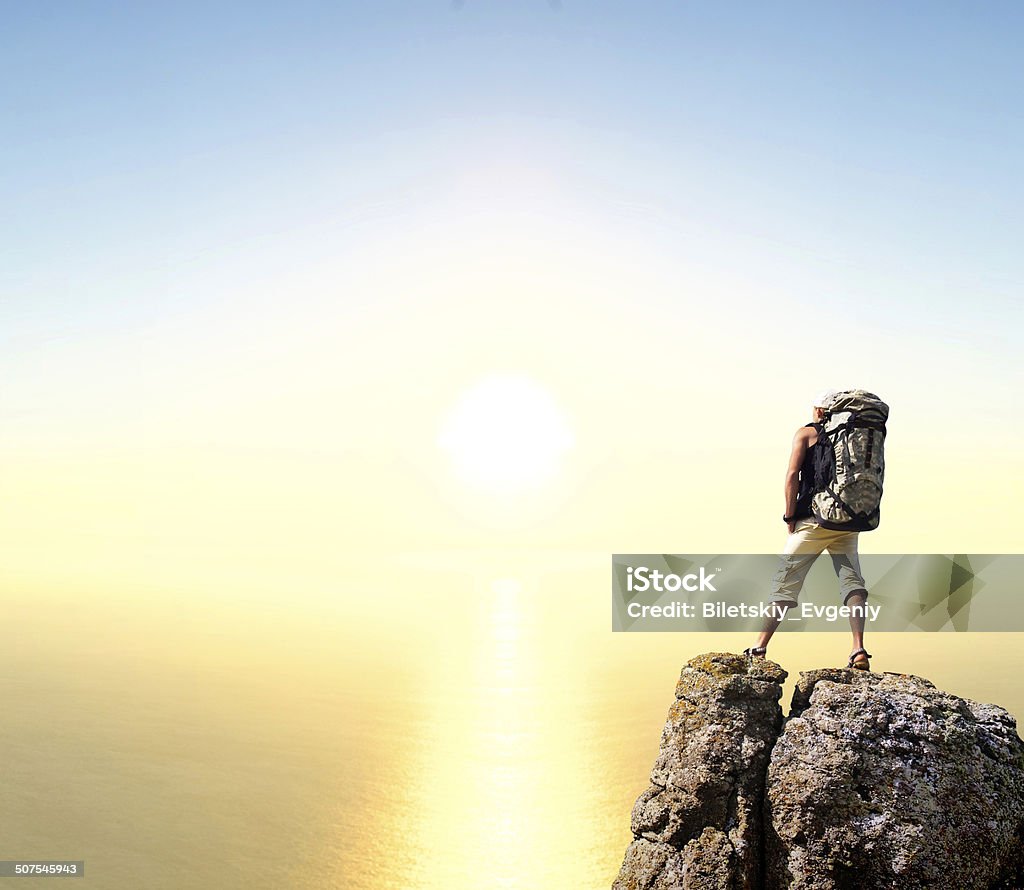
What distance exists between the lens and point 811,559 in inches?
415

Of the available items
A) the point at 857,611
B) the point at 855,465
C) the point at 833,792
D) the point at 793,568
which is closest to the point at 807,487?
the point at 855,465

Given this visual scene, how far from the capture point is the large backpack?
10.0 m

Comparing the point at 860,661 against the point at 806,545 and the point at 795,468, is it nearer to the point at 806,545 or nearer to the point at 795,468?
the point at 806,545

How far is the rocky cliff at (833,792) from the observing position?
8.25 m

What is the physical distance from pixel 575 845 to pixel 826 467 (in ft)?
316

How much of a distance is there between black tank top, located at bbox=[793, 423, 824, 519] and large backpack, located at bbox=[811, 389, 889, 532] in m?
0.21

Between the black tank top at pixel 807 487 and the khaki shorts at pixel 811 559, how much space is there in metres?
0.11

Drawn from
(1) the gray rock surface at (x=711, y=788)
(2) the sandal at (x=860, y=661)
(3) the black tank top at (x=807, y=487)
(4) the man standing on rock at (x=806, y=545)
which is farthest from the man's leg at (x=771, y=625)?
(3) the black tank top at (x=807, y=487)

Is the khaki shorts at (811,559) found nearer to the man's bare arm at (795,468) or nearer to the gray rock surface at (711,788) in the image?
the man's bare arm at (795,468)

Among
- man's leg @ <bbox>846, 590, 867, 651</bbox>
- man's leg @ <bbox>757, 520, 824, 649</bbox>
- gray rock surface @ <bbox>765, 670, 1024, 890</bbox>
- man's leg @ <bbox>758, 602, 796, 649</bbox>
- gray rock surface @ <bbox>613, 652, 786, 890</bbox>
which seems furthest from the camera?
man's leg @ <bbox>757, 520, 824, 649</bbox>

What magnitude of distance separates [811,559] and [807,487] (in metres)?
0.98

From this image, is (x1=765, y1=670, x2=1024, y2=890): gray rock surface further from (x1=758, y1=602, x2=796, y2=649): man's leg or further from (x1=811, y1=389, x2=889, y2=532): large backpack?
(x1=811, y1=389, x2=889, y2=532): large backpack

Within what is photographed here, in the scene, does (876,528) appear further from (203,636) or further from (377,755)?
(203,636)

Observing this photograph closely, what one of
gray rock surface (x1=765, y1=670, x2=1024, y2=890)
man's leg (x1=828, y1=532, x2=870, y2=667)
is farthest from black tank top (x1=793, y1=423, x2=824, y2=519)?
gray rock surface (x1=765, y1=670, x2=1024, y2=890)
